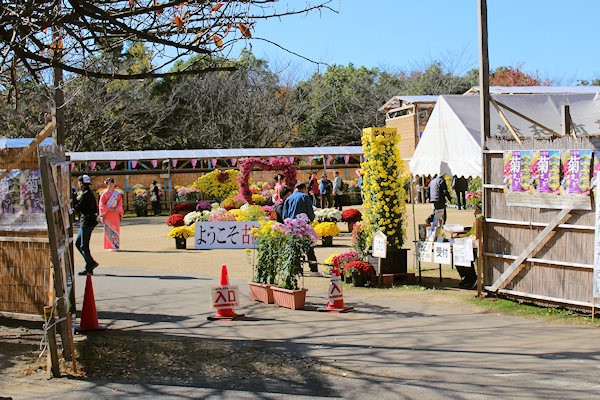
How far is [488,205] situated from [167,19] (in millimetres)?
6302

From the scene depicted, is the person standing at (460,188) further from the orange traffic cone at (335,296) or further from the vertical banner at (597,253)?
the vertical banner at (597,253)

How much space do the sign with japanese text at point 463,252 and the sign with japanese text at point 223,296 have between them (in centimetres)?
401

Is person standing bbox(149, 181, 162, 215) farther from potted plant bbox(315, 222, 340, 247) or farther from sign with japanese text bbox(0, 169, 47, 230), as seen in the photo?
sign with japanese text bbox(0, 169, 47, 230)

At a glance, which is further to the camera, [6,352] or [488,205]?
[488,205]

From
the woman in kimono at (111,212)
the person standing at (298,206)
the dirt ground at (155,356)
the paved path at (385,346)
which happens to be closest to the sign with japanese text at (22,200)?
the dirt ground at (155,356)

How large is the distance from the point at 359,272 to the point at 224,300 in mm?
3497

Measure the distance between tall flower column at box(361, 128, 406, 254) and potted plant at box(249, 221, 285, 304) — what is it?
7.77 feet

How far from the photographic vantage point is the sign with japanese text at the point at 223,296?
11.0 meters

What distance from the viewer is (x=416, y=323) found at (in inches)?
417

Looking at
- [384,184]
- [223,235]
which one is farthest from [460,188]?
[384,184]

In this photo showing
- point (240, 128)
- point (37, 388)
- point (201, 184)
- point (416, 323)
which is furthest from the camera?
point (240, 128)

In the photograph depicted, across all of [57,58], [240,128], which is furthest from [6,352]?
[240,128]

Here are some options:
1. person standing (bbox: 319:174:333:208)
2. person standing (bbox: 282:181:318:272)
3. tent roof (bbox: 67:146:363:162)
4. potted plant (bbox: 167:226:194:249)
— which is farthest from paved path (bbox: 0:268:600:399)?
tent roof (bbox: 67:146:363:162)

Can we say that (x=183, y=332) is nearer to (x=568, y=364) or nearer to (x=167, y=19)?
(x=167, y=19)
